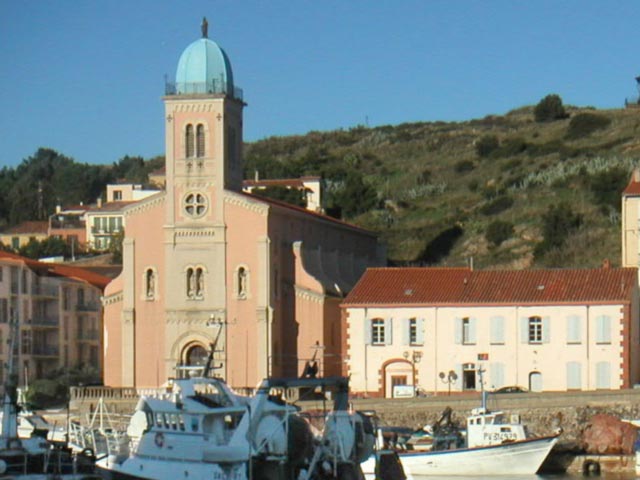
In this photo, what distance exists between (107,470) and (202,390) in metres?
3.52

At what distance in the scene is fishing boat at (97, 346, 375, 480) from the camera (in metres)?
53.3

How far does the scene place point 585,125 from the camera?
15400cm

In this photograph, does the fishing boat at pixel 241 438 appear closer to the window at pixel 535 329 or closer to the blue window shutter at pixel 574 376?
the blue window shutter at pixel 574 376

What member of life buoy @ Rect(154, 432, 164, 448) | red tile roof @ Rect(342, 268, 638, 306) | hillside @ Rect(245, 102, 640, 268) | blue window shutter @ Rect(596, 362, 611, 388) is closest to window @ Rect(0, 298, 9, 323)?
red tile roof @ Rect(342, 268, 638, 306)

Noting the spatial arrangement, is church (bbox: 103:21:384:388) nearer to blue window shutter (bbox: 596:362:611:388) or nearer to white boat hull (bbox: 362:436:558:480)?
blue window shutter (bbox: 596:362:611:388)

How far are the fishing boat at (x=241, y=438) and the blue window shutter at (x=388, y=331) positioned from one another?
2587 centimetres

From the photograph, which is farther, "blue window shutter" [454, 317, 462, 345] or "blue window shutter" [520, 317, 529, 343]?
"blue window shutter" [454, 317, 462, 345]

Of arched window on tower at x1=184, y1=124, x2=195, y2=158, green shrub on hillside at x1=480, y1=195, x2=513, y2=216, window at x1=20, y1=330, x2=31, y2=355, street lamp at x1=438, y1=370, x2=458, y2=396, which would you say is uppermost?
arched window on tower at x1=184, y1=124, x2=195, y2=158

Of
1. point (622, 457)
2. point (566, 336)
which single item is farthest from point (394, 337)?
point (622, 457)

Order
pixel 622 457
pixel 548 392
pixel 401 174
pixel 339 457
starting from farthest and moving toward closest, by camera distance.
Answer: pixel 401 174, pixel 548 392, pixel 622 457, pixel 339 457

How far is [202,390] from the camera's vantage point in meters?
56.7

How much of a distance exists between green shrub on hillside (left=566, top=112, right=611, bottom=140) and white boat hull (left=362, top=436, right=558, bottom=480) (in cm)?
8461

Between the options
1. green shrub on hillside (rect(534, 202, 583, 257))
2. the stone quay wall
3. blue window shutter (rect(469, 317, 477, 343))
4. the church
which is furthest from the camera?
green shrub on hillside (rect(534, 202, 583, 257))

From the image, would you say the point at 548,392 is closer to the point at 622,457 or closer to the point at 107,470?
the point at 622,457
